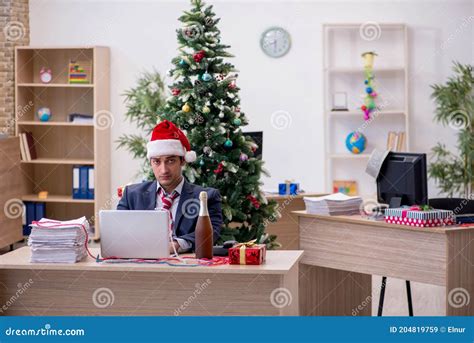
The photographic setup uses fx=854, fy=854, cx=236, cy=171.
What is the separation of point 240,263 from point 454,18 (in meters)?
6.19

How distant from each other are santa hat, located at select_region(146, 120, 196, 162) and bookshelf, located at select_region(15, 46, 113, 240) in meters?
4.84

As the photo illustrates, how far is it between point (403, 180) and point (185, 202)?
1.75 meters

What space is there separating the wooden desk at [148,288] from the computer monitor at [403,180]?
165 cm

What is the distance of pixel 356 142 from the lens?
919 cm

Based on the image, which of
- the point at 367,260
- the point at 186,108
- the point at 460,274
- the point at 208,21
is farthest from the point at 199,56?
the point at 460,274

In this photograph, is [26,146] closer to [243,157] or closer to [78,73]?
[78,73]

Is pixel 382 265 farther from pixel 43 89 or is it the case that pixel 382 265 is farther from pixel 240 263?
pixel 43 89

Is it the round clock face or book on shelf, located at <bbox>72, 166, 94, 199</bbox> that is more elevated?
the round clock face

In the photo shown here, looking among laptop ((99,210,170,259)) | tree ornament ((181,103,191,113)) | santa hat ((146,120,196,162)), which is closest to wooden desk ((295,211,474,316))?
tree ornament ((181,103,191,113))

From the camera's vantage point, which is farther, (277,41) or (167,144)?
(277,41)

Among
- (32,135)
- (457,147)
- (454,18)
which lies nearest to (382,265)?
(457,147)

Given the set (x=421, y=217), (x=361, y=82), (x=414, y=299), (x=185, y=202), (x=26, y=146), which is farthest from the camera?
(x=26, y=146)

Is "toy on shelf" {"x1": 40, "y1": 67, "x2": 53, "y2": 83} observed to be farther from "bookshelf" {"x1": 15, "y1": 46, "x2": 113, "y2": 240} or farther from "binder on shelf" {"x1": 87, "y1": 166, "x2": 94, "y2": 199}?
"binder on shelf" {"x1": 87, "y1": 166, "x2": 94, "y2": 199}

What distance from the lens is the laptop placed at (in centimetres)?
386
